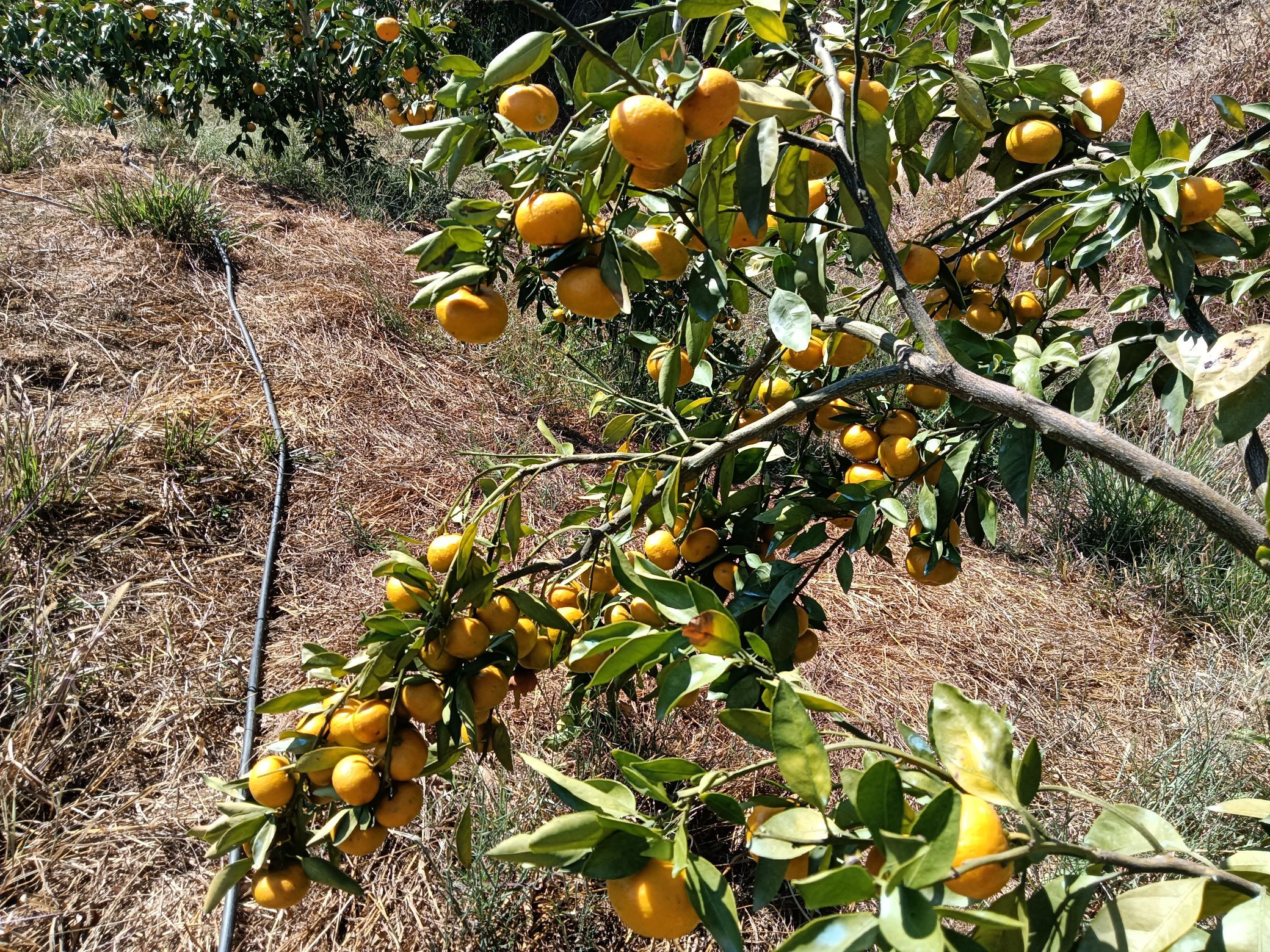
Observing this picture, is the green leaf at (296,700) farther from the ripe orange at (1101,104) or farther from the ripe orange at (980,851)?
the ripe orange at (1101,104)

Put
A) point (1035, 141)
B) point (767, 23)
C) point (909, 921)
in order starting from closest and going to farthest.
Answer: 1. point (909, 921)
2. point (767, 23)
3. point (1035, 141)

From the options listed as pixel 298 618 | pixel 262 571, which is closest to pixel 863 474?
pixel 298 618

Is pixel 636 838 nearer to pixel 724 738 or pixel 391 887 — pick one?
pixel 391 887

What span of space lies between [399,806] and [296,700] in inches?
5.2

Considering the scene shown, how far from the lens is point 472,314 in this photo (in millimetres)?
551

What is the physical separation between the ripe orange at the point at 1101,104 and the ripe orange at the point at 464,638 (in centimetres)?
83

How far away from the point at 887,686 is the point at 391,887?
118cm

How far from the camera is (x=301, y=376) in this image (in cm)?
258

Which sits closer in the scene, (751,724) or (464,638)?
(751,724)

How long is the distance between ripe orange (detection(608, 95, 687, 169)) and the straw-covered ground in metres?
0.42

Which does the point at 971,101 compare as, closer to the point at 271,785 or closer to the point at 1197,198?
the point at 1197,198

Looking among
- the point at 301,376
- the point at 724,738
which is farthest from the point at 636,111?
the point at 301,376

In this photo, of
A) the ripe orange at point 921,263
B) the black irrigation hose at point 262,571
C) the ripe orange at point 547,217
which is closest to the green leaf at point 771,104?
the ripe orange at point 547,217

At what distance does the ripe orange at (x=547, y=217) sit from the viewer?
50 centimetres
